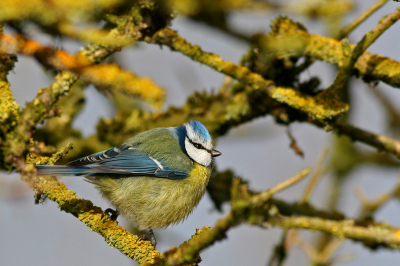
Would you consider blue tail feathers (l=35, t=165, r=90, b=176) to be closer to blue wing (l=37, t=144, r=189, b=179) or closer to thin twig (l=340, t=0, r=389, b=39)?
blue wing (l=37, t=144, r=189, b=179)

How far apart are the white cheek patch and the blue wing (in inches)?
8.8

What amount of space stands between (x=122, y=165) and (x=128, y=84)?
492 millimetres

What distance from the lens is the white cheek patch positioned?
2.42m

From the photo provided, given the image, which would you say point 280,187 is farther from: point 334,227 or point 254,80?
point 254,80

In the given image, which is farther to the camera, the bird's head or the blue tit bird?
the bird's head

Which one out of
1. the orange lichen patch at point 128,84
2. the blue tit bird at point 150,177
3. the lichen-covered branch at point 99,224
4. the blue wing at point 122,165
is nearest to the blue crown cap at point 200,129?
the blue tit bird at point 150,177

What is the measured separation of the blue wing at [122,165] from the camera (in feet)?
6.01

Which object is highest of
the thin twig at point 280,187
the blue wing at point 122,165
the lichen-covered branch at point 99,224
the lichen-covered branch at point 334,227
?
the blue wing at point 122,165

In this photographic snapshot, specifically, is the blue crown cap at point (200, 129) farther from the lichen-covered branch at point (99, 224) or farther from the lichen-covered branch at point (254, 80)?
the lichen-covered branch at point (99, 224)

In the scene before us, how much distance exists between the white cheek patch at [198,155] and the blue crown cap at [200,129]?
0.42ft

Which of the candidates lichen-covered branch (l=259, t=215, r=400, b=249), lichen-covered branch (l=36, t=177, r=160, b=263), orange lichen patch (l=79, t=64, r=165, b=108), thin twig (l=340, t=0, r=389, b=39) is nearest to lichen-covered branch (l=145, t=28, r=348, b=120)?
orange lichen patch (l=79, t=64, r=165, b=108)

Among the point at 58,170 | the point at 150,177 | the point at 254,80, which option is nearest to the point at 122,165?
the point at 150,177

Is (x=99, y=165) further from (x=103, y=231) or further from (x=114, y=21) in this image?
(x=114, y=21)

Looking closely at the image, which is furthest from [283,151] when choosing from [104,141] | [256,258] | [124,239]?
[124,239]
